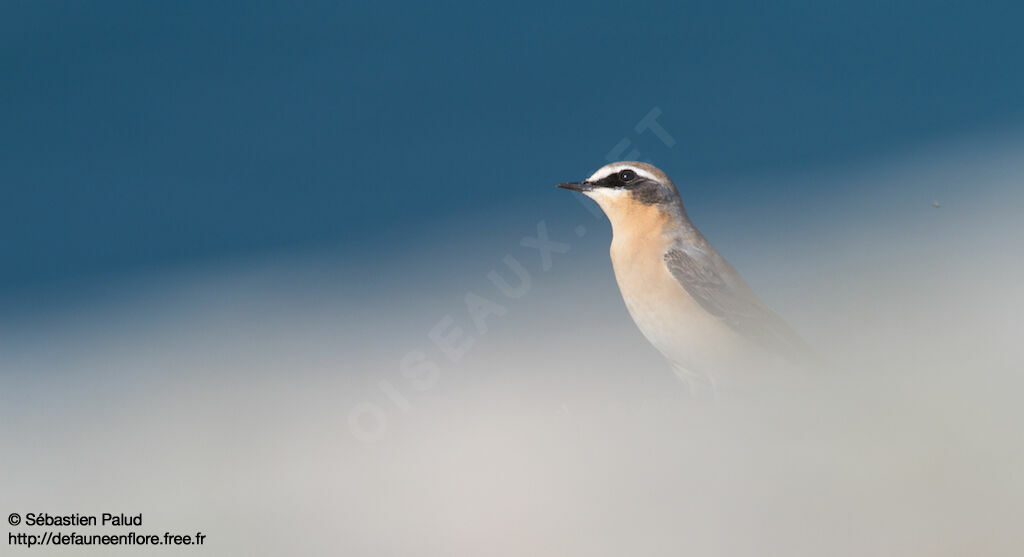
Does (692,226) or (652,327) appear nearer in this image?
(652,327)

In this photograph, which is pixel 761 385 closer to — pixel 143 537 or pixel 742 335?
pixel 742 335

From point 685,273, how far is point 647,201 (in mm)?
239

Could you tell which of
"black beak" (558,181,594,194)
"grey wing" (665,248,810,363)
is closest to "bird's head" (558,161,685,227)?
"black beak" (558,181,594,194)

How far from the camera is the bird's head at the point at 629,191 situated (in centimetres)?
246

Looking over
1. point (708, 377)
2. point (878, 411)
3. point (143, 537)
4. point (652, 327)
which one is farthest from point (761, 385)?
point (143, 537)

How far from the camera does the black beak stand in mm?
2396

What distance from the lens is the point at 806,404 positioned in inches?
69.0

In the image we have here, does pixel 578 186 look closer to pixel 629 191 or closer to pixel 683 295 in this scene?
pixel 629 191

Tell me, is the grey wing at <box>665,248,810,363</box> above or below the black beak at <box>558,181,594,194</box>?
below

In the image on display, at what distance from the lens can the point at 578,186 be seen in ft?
7.98

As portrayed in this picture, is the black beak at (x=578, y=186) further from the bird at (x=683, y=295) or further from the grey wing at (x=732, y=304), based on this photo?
the grey wing at (x=732, y=304)

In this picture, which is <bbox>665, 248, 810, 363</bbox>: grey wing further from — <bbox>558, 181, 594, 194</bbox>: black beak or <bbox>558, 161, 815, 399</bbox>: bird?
<bbox>558, 181, 594, 194</bbox>: black beak

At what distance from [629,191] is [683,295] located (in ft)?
1.11

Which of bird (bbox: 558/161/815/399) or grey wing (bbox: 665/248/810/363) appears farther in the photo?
grey wing (bbox: 665/248/810/363)
